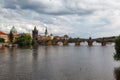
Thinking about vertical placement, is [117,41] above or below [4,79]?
above

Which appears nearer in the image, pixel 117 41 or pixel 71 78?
pixel 71 78

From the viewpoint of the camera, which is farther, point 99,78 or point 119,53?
point 119,53

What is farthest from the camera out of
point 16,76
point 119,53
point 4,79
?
point 119,53

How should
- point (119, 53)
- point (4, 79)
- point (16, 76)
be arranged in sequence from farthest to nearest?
1. point (119, 53)
2. point (16, 76)
3. point (4, 79)

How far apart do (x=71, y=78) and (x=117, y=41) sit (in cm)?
1687

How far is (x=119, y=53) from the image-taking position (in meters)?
54.7

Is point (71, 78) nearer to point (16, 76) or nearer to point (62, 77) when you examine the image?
point (62, 77)

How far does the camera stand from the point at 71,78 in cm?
4522

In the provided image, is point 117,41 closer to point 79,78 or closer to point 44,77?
point 79,78

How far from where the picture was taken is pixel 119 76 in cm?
4653

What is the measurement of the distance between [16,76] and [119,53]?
23.0 metres

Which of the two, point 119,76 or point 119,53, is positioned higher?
point 119,53

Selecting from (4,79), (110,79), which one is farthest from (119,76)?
(4,79)

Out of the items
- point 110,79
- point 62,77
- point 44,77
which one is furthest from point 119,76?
point 44,77
